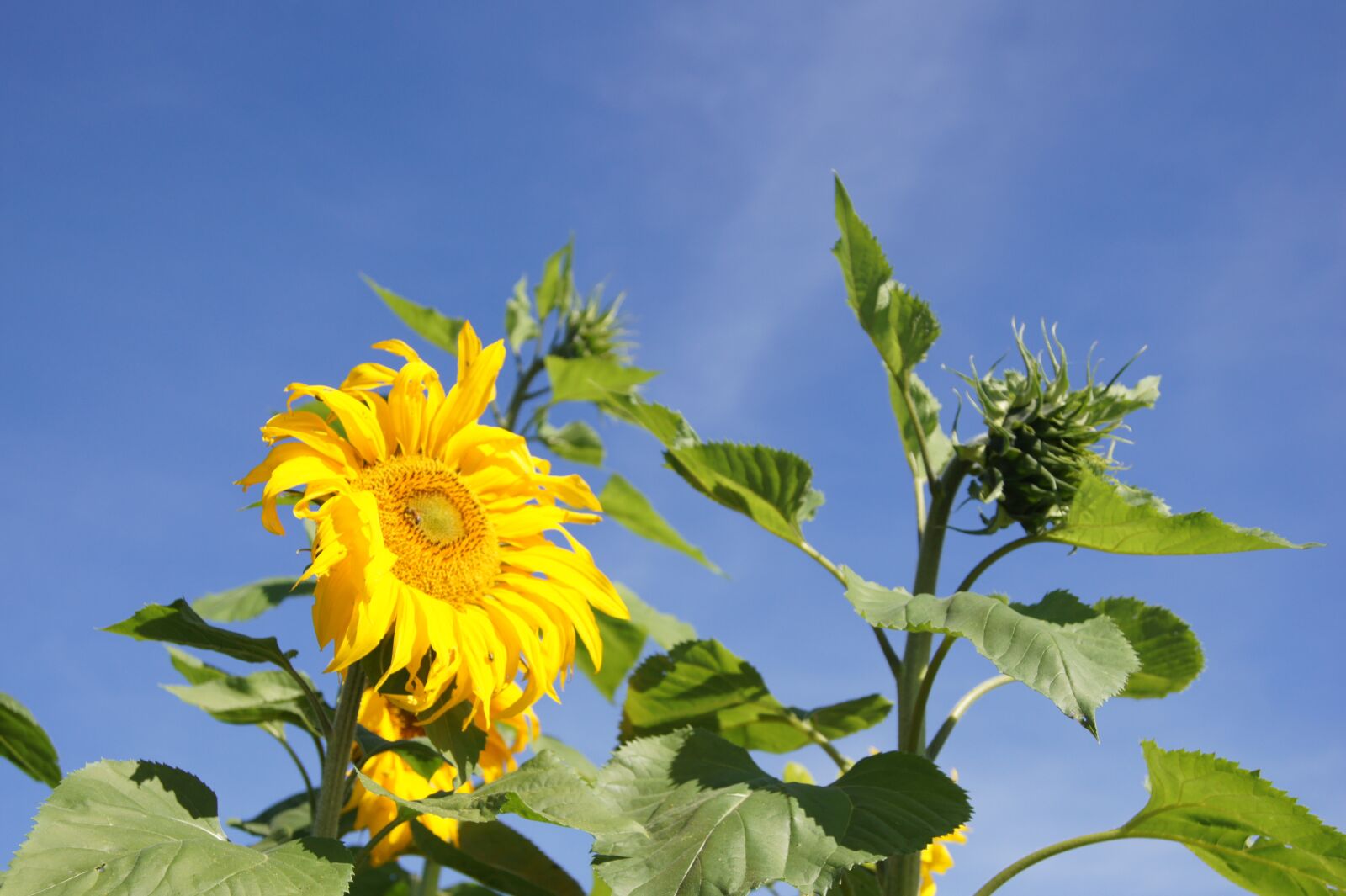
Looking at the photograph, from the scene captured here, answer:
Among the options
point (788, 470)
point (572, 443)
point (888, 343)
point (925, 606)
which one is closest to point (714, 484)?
point (788, 470)

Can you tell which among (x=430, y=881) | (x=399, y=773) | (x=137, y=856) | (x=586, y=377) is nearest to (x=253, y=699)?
(x=399, y=773)

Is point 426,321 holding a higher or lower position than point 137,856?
higher

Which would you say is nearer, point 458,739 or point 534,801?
point 534,801

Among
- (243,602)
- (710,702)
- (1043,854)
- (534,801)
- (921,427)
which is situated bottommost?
(534,801)

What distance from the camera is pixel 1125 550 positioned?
207cm

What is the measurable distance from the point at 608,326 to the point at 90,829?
2.53 m

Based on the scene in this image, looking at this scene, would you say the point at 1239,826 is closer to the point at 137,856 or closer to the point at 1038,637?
the point at 1038,637

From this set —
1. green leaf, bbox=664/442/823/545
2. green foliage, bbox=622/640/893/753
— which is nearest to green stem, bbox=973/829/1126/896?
green foliage, bbox=622/640/893/753

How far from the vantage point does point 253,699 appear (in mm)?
2189

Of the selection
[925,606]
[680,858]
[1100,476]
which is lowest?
[680,858]

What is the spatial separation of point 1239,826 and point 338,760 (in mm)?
1572

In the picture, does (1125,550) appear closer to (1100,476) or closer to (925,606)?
(1100,476)

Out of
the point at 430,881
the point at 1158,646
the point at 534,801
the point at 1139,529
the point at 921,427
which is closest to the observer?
the point at 534,801

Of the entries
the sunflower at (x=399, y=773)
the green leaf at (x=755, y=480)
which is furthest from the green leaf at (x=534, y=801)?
the green leaf at (x=755, y=480)
